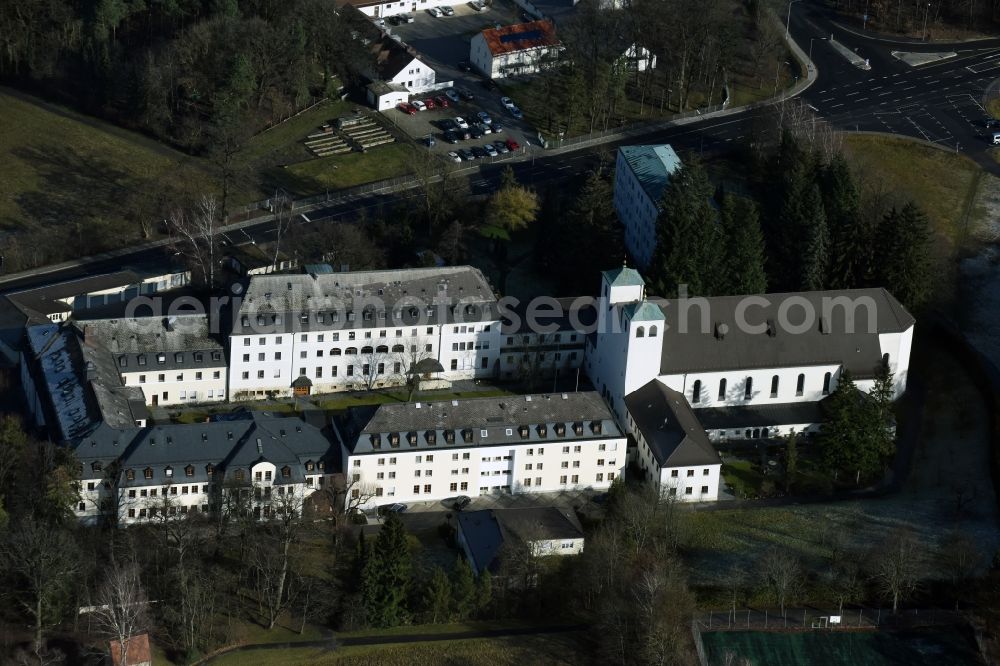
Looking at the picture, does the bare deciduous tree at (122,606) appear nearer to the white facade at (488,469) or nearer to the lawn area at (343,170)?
the white facade at (488,469)

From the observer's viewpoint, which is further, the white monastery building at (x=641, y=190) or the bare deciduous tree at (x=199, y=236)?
the white monastery building at (x=641, y=190)

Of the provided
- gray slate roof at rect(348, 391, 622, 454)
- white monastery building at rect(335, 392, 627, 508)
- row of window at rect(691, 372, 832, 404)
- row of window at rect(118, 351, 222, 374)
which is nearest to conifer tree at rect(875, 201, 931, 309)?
row of window at rect(691, 372, 832, 404)

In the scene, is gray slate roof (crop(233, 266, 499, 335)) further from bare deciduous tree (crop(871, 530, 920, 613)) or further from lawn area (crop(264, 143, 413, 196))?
bare deciduous tree (crop(871, 530, 920, 613))

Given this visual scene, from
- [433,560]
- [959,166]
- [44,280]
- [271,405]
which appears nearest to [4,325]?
[44,280]

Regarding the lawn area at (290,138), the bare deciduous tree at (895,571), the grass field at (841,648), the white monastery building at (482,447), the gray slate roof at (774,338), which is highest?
the lawn area at (290,138)

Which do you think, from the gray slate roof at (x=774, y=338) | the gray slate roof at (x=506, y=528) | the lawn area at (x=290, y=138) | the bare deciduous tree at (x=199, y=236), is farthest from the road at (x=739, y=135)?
the gray slate roof at (x=506, y=528)

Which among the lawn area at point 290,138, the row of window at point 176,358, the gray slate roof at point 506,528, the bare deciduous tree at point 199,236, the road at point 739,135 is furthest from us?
the lawn area at point 290,138

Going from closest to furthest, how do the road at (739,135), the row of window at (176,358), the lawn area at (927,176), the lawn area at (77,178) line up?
1. the row of window at (176,358)
2. the lawn area at (77,178)
3. the road at (739,135)
4. the lawn area at (927,176)

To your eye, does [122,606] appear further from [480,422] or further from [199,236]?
[199,236]
